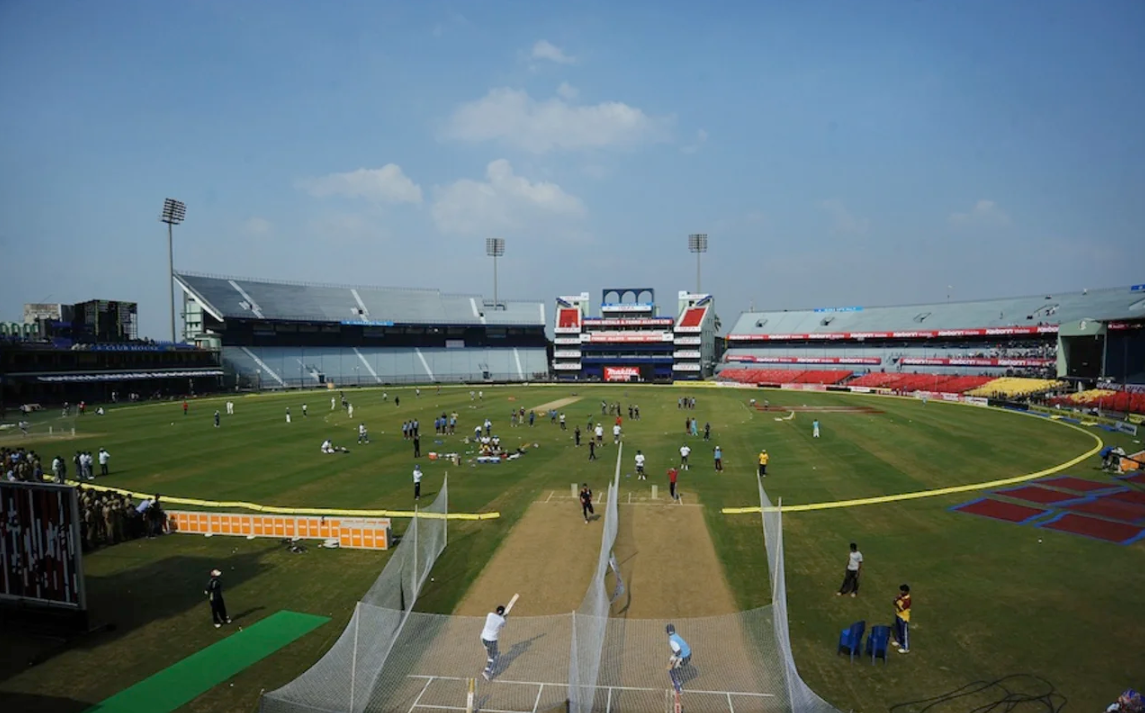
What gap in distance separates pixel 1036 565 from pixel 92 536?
31256 mm

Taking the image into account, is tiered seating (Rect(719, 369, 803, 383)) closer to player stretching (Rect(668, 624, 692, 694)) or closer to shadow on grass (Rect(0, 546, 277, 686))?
A: shadow on grass (Rect(0, 546, 277, 686))

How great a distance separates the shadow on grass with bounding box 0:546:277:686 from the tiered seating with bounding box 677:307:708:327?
101 m

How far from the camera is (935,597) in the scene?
54.2 ft

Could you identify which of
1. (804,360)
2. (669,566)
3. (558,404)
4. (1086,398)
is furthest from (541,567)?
(804,360)

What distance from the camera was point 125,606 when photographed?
53.3 feet

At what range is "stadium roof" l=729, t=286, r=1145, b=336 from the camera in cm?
7950

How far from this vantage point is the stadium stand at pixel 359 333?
94562 mm

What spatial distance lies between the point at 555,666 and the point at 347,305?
10759 cm

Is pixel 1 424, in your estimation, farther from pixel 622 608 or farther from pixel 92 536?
pixel 622 608

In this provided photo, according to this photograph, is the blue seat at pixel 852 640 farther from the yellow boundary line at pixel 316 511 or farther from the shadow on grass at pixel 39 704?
the shadow on grass at pixel 39 704

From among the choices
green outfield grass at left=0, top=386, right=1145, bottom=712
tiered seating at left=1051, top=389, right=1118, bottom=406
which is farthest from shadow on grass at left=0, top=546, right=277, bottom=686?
tiered seating at left=1051, top=389, right=1118, bottom=406

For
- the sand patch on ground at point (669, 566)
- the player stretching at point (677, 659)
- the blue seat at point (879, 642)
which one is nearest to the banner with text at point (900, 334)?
Result: the sand patch on ground at point (669, 566)

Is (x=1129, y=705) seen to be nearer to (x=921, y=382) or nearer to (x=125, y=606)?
(x=125, y=606)

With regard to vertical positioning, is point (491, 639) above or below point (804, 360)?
below
